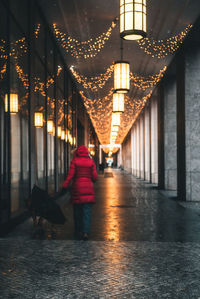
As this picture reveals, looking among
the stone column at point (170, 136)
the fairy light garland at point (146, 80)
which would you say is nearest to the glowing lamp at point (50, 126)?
the fairy light garland at point (146, 80)

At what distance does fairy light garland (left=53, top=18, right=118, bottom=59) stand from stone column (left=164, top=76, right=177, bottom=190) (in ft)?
15.5

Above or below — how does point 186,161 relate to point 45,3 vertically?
below

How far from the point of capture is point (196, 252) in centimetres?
526

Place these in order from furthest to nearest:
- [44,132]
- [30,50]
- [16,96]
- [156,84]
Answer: [156,84], [44,132], [30,50], [16,96]

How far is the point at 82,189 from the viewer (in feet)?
21.0

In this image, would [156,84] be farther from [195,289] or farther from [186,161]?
[195,289]

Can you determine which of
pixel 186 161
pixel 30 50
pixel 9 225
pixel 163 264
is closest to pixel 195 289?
pixel 163 264

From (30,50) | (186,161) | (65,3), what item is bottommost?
(186,161)

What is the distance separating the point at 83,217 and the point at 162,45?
803cm

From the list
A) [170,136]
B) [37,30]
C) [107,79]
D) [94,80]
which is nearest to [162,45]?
[107,79]

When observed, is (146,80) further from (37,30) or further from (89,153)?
(89,153)

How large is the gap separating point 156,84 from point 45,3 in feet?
31.1

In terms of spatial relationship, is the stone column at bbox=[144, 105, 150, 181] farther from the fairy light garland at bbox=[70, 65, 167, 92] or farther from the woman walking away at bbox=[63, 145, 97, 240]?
the woman walking away at bbox=[63, 145, 97, 240]

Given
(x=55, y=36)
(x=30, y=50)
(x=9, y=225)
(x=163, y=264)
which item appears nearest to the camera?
(x=163, y=264)
